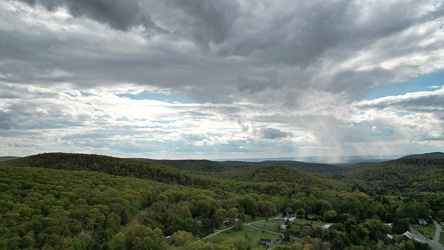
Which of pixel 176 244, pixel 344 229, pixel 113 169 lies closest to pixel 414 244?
pixel 344 229

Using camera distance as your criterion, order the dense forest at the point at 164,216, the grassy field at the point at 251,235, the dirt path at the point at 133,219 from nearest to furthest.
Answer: the dense forest at the point at 164,216
the grassy field at the point at 251,235
the dirt path at the point at 133,219

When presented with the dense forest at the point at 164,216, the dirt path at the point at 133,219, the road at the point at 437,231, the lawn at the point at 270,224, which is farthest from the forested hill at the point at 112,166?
the road at the point at 437,231

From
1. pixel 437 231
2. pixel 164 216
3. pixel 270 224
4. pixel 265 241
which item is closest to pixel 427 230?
pixel 437 231

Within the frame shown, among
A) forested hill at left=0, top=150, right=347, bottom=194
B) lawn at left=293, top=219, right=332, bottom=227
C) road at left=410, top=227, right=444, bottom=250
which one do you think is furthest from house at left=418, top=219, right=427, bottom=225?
forested hill at left=0, top=150, right=347, bottom=194

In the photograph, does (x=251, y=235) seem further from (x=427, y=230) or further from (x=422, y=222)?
(x=422, y=222)

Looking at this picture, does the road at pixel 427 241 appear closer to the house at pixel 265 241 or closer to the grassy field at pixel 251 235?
the grassy field at pixel 251 235

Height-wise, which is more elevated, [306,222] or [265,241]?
[306,222]

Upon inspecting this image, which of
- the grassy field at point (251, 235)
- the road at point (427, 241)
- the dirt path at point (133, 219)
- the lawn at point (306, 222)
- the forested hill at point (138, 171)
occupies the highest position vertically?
the forested hill at point (138, 171)

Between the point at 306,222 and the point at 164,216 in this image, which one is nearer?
the point at 164,216
